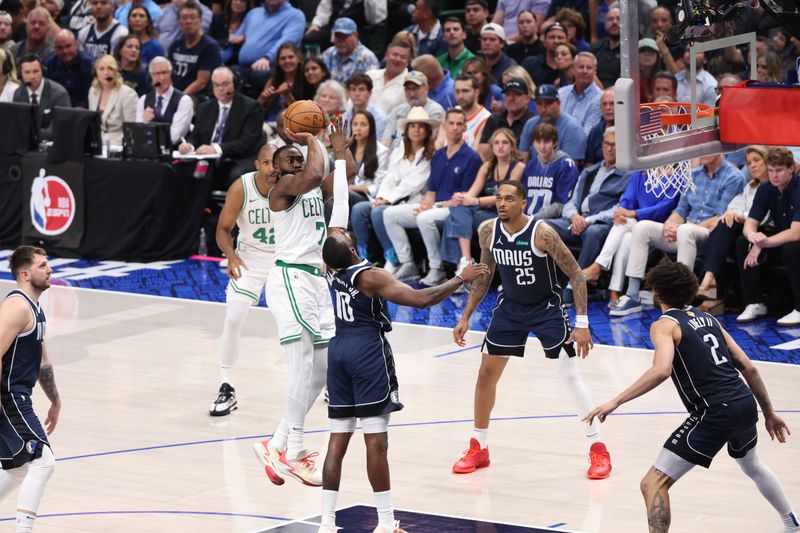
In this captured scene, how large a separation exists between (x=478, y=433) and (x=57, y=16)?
45.6 feet

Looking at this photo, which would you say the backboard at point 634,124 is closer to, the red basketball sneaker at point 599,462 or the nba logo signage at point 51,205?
the red basketball sneaker at point 599,462

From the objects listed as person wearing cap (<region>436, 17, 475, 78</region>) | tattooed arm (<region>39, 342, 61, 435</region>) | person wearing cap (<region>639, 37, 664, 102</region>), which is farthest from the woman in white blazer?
tattooed arm (<region>39, 342, 61, 435</region>)

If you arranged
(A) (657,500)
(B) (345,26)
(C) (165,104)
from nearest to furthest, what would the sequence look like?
(A) (657,500), (C) (165,104), (B) (345,26)

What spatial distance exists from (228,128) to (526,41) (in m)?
3.73

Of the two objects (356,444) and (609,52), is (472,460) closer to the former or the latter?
(356,444)

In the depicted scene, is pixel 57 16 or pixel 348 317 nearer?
pixel 348 317

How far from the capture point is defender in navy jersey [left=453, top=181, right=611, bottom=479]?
8.36m

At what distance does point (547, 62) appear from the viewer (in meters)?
15.6

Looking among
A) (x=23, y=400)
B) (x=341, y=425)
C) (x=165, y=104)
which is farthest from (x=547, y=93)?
(x=23, y=400)

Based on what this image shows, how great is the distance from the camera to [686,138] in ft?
24.2

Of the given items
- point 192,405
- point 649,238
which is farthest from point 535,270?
point 649,238

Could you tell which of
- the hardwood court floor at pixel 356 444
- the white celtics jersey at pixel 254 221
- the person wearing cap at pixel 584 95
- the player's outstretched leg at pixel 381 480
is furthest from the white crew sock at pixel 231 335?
the person wearing cap at pixel 584 95

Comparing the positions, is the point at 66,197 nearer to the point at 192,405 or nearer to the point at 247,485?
the point at 192,405

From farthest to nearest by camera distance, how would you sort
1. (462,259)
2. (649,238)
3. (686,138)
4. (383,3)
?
(383,3) < (462,259) < (649,238) < (686,138)
